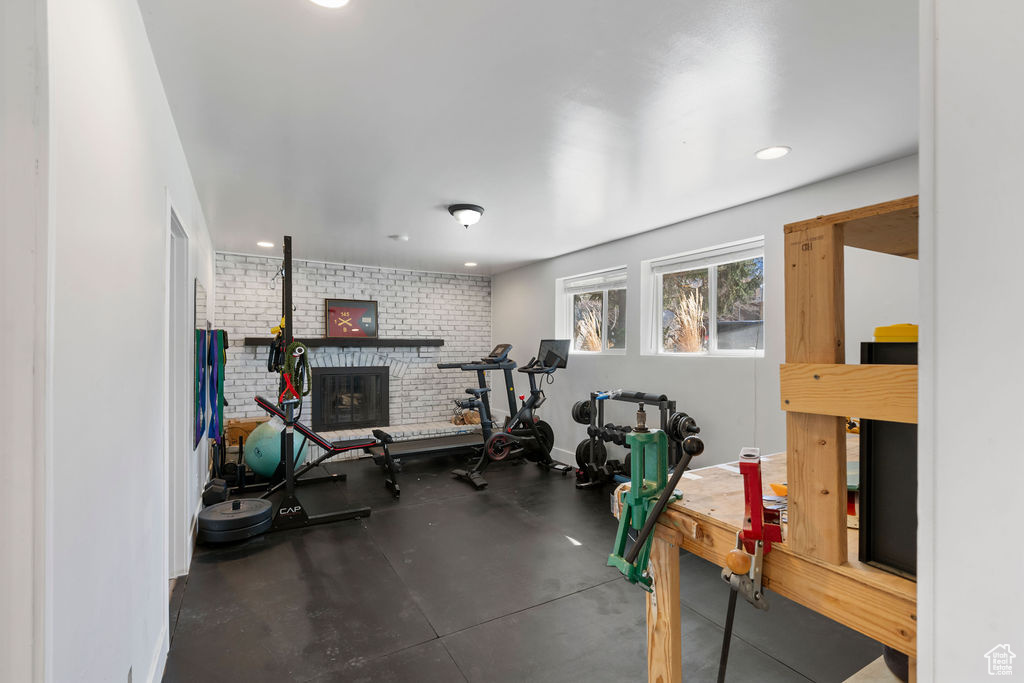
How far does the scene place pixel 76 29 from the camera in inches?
39.9

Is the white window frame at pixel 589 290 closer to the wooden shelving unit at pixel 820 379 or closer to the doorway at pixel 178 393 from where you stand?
the doorway at pixel 178 393

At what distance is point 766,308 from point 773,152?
1244 millimetres

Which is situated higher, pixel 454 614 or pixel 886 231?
pixel 886 231

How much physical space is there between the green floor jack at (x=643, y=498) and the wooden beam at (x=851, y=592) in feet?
0.53

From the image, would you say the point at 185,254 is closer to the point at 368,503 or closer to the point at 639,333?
the point at 368,503

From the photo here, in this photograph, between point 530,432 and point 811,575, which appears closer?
point 811,575

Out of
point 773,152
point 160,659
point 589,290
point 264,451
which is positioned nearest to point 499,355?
point 589,290

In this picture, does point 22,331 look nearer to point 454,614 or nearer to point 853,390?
point 853,390

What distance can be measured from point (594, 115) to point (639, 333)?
2781mm

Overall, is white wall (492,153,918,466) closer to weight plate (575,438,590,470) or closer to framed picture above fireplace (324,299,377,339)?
weight plate (575,438,590,470)

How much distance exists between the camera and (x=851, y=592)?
884 mm

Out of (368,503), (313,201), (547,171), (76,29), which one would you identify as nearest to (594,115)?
(547,171)

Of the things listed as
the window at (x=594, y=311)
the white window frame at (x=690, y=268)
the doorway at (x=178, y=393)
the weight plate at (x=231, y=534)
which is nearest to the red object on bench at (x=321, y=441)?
the weight plate at (x=231, y=534)

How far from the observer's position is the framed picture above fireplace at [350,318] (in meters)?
6.23
